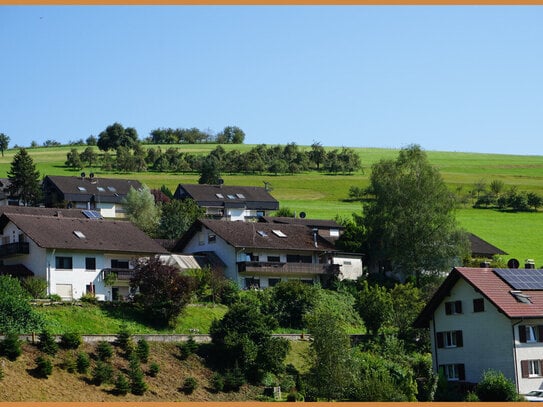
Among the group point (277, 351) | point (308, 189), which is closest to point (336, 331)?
point (277, 351)

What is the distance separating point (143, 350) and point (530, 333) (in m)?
21.4

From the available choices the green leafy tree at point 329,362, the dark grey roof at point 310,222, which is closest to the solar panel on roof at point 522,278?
the green leafy tree at point 329,362

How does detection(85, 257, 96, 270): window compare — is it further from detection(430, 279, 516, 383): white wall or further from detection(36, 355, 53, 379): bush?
detection(430, 279, 516, 383): white wall

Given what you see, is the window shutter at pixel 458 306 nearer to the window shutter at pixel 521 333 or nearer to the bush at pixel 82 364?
the window shutter at pixel 521 333

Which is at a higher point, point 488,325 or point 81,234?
point 81,234

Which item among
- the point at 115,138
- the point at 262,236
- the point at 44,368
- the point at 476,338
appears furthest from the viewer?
the point at 115,138

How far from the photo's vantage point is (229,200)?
4705 inches

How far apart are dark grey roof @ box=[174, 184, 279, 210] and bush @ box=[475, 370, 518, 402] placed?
7014cm

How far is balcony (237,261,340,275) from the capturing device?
3000 inches

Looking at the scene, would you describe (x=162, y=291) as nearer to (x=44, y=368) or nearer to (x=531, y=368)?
(x=44, y=368)

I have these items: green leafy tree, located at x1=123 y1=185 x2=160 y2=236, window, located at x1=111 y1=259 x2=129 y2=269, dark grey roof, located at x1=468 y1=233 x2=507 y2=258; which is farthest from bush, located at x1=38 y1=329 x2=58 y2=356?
dark grey roof, located at x1=468 y1=233 x2=507 y2=258

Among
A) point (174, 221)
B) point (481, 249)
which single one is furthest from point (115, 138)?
point (481, 249)

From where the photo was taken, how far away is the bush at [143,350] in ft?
171

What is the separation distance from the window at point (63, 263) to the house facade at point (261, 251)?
14.5 m
